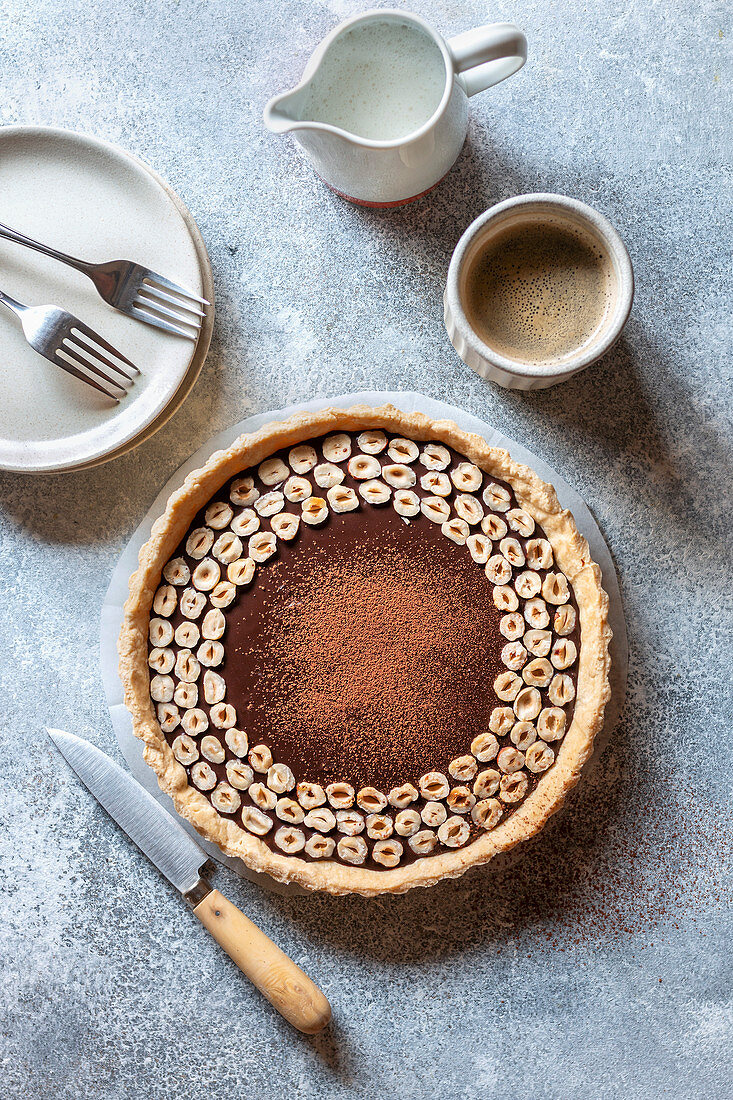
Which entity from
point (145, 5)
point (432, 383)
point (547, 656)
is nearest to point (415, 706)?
point (547, 656)

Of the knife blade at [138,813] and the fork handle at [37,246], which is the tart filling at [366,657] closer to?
the knife blade at [138,813]

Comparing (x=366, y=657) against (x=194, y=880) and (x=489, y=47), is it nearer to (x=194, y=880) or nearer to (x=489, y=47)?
(x=194, y=880)

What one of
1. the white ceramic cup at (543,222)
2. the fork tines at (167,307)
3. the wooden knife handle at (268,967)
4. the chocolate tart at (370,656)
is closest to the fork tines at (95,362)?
the fork tines at (167,307)

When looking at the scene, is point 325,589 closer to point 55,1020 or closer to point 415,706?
point 415,706

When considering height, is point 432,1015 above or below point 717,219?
below

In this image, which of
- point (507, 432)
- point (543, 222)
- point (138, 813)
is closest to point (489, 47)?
point (543, 222)

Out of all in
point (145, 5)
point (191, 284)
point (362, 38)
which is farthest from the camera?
point (145, 5)
